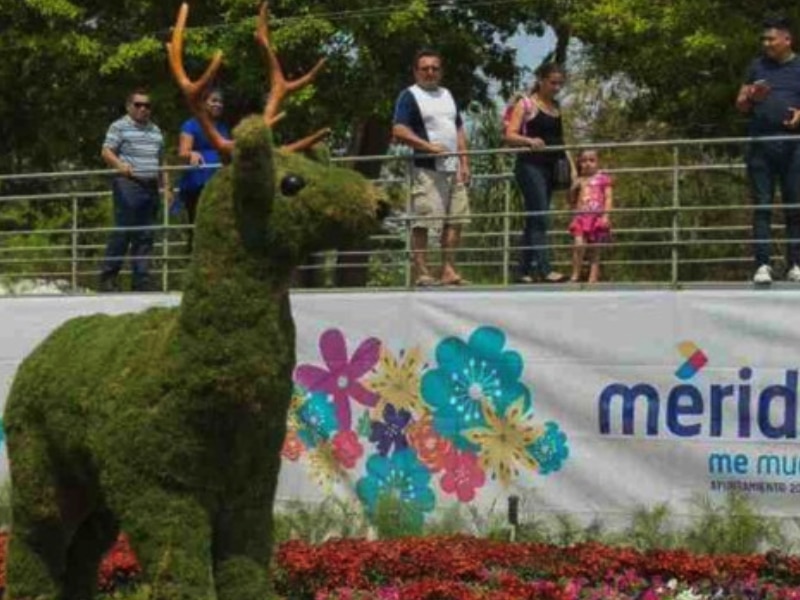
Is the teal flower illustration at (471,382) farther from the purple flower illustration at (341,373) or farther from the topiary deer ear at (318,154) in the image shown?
the topiary deer ear at (318,154)

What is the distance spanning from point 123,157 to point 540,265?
12.1 feet

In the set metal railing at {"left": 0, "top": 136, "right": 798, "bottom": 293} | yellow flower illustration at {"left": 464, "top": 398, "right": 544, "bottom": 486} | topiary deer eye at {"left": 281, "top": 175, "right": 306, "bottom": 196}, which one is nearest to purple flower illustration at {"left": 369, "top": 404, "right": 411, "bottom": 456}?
yellow flower illustration at {"left": 464, "top": 398, "right": 544, "bottom": 486}

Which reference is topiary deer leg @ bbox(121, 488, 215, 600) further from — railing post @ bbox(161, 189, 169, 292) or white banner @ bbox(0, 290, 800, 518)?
railing post @ bbox(161, 189, 169, 292)

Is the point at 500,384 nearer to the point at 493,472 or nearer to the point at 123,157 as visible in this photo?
the point at 493,472

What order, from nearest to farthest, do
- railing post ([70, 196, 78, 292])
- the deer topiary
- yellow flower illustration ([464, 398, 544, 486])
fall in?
the deer topiary → yellow flower illustration ([464, 398, 544, 486]) → railing post ([70, 196, 78, 292])

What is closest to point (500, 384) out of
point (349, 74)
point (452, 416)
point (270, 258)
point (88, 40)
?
point (452, 416)

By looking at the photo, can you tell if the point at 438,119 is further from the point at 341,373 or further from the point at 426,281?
the point at 341,373

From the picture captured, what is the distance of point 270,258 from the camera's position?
6949 millimetres

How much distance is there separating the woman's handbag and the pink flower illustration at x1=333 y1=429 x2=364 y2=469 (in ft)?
8.01

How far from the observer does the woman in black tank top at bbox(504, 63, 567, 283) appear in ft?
40.7

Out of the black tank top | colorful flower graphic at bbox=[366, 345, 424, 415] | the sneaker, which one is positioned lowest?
colorful flower graphic at bbox=[366, 345, 424, 415]

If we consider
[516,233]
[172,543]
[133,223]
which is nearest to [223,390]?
[172,543]

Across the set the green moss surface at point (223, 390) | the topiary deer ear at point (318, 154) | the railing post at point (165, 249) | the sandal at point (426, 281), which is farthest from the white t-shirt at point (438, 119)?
the green moss surface at point (223, 390)

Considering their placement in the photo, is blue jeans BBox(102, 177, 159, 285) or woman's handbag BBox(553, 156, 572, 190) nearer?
woman's handbag BBox(553, 156, 572, 190)
